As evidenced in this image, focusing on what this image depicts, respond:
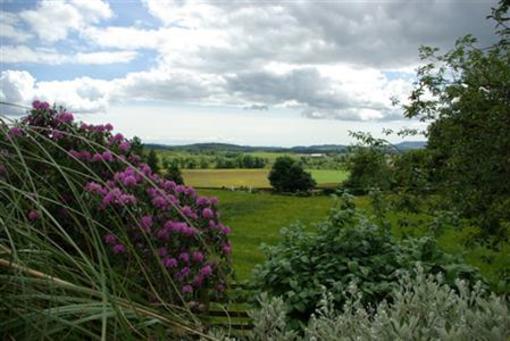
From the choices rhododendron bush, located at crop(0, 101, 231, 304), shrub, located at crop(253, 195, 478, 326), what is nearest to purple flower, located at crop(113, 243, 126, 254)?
rhododendron bush, located at crop(0, 101, 231, 304)

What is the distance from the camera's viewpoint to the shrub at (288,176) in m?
21.0

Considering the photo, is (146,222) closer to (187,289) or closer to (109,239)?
(109,239)

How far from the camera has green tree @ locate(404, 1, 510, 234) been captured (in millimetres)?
4336

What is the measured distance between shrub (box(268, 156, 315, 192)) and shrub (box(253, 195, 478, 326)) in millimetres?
16048

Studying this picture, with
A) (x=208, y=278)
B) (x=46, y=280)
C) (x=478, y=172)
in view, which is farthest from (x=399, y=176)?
(x=46, y=280)

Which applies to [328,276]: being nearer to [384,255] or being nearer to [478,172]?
[384,255]

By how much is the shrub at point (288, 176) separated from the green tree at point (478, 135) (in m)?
15.3

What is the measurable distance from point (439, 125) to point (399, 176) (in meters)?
0.63

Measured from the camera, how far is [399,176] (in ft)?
17.8

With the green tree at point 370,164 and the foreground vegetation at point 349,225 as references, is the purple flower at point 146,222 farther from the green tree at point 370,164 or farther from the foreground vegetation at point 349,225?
the green tree at point 370,164

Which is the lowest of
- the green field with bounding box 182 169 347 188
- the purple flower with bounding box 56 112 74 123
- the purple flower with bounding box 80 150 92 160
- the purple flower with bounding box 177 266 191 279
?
the green field with bounding box 182 169 347 188

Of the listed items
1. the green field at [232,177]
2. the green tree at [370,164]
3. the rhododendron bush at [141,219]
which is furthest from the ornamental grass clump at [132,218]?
the green field at [232,177]

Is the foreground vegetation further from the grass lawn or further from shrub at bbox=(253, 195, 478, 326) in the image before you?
the grass lawn

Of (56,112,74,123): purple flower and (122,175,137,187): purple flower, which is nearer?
(122,175,137,187): purple flower
